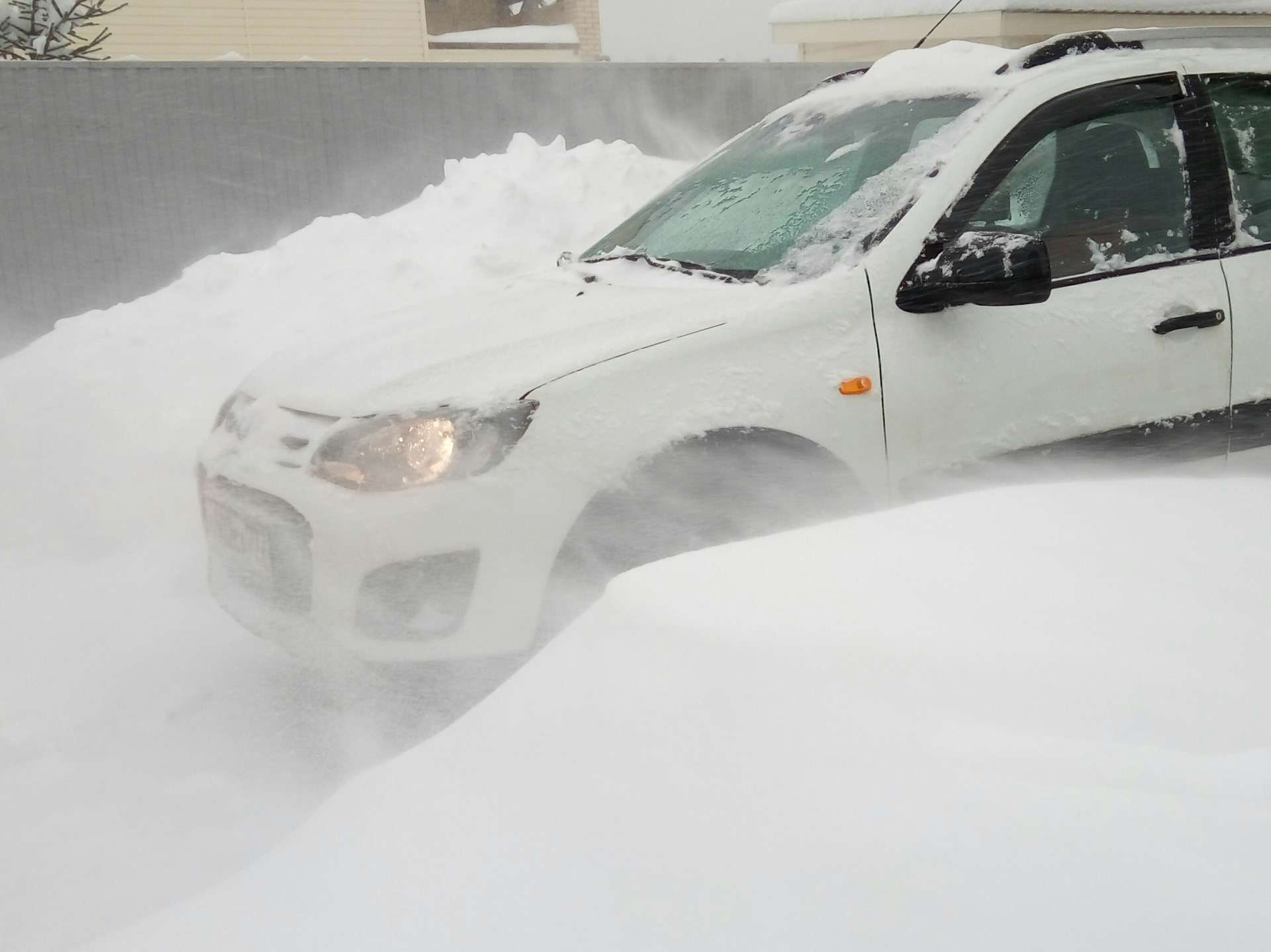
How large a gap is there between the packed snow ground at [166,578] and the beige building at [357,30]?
10615 millimetres

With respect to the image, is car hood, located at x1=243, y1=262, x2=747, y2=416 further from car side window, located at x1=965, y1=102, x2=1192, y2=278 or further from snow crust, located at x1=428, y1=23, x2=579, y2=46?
snow crust, located at x1=428, y1=23, x2=579, y2=46

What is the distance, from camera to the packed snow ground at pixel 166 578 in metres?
2.71

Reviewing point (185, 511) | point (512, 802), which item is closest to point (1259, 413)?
point (512, 802)

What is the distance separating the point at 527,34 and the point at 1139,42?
21748mm

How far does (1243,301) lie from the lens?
342cm

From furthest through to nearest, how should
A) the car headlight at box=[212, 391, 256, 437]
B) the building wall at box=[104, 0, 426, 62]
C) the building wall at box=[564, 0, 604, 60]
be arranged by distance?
the building wall at box=[564, 0, 604, 60]
the building wall at box=[104, 0, 426, 62]
the car headlight at box=[212, 391, 256, 437]

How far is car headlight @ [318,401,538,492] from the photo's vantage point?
2.76 metres

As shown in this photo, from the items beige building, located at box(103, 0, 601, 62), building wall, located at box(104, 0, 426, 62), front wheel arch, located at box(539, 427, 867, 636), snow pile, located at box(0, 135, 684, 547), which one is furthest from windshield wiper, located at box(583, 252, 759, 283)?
building wall, located at box(104, 0, 426, 62)

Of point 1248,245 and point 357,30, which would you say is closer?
point 1248,245

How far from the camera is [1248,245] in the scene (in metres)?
3.50

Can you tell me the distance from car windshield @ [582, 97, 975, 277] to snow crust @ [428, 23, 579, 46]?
20.2 meters

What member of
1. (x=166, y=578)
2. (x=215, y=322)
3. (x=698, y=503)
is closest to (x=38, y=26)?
(x=215, y=322)

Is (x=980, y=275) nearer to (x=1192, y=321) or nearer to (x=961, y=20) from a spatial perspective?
(x=1192, y=321)

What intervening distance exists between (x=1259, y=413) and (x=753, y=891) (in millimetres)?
2853
